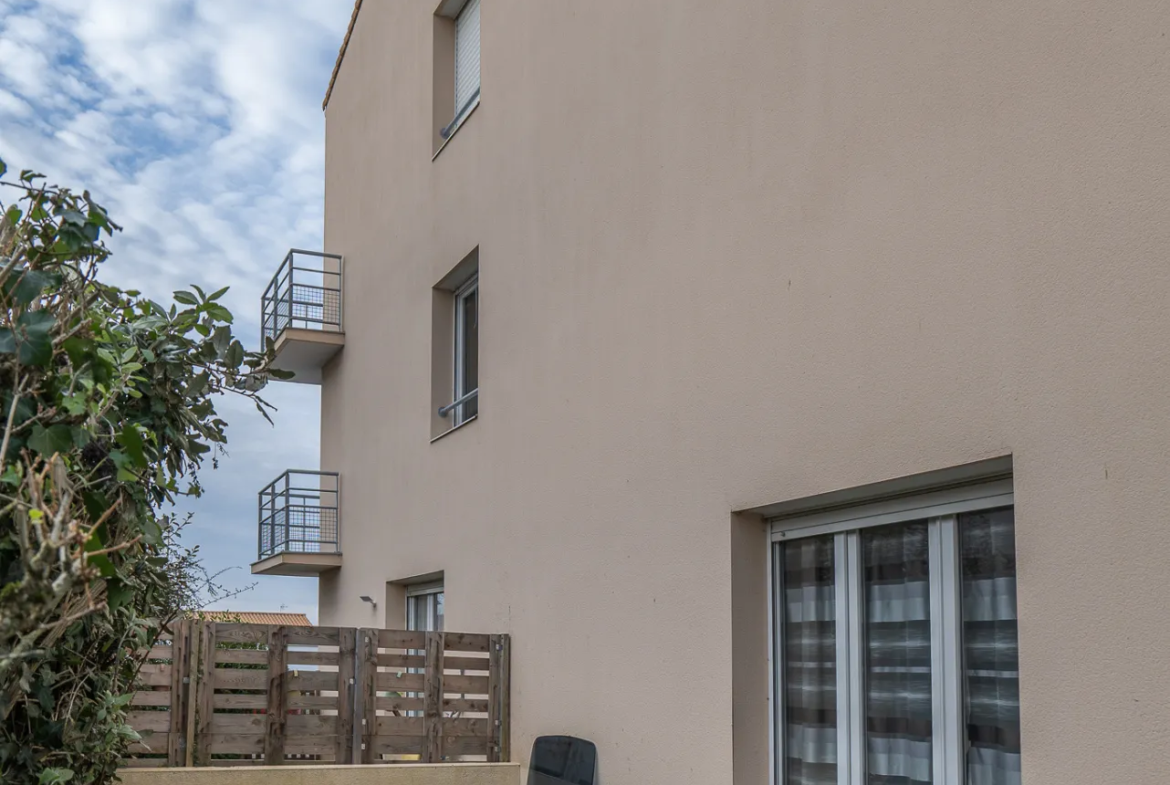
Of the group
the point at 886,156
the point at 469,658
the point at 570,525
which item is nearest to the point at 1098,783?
the point at 886,156

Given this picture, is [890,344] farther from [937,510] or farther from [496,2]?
[496,2]

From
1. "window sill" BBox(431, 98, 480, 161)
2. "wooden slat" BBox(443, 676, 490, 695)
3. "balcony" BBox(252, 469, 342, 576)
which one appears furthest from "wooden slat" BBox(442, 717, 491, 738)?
"balcony" BBox(252, 469, 342, 576)

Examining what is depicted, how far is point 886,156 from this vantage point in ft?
14.7

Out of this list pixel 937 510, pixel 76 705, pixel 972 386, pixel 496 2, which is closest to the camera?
pixel 76 705

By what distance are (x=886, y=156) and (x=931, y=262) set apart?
20.8 inches

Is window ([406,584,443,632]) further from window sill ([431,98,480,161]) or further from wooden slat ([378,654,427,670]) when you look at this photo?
window sill ([431,98,480,161])

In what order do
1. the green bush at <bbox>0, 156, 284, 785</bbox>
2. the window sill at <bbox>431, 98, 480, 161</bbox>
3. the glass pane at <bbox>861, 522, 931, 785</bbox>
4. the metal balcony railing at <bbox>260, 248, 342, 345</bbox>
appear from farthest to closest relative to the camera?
1. the metal balcony railing at <bbox>260, 248, 342, 345</bbox>
2. the window sill at <bbox>431, 98, 480, 161</bbox>
3. the glass pane at <bbox>861, 522, 931, 785</bbox>
4. the green bush at <bbox>0, 156, 284, 785</bbox>

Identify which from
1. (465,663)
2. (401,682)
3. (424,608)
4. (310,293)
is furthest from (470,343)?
(310,293)

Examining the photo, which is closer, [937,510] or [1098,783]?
[1098,783]

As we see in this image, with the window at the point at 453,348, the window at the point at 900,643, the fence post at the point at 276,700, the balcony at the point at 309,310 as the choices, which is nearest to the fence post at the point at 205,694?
the fence post at the point at 276,700

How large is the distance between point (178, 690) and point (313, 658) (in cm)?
79

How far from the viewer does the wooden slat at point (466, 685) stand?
7.41 meters

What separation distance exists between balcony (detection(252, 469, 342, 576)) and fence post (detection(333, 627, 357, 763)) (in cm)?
632

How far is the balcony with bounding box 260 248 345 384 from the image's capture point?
13.7 meters
